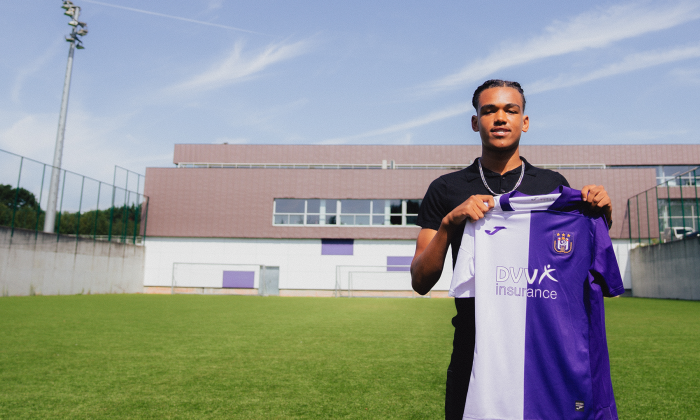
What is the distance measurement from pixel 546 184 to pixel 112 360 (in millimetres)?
5714

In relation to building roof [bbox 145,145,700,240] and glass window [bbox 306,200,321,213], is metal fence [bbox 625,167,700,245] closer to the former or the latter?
building roof [bbox 145,145,700,240]

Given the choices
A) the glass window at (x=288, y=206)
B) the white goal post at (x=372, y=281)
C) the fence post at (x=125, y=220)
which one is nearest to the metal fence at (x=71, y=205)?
the fence post at (x=125, y=220)

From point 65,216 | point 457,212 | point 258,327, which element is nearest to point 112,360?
point 258,327

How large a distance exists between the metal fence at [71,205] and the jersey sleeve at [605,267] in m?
20.0

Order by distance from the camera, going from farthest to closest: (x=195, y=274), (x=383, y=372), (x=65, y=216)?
(x=195, y=274) → (x=65, y=216) → (x=383, y=372)

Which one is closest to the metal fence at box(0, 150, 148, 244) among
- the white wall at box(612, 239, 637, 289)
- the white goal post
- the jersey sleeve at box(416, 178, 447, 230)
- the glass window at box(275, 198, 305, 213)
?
the glass window at box(275, 198, 305, 213)

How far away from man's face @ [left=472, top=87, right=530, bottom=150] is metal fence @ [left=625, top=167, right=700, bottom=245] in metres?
19.4

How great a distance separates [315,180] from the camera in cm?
2900

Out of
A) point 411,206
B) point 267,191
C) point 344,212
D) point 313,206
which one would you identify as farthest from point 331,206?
point 411,206

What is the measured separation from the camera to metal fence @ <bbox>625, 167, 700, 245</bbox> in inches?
766

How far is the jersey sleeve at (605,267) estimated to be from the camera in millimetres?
1863

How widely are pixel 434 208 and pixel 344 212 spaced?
2677cm

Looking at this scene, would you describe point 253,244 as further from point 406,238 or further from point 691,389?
point 691,389

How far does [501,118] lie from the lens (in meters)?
1.94
